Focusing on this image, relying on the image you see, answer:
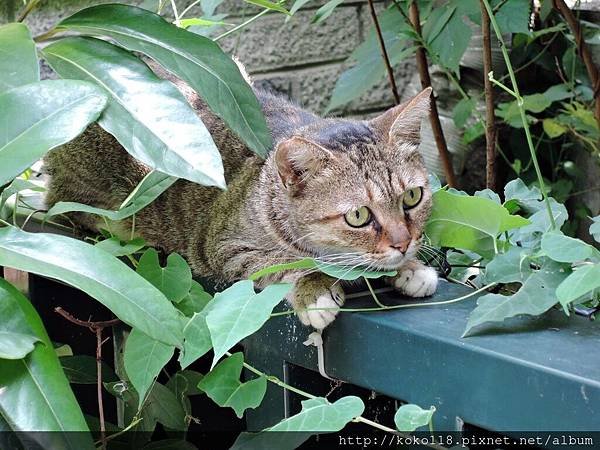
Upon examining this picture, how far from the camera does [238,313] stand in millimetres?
1170

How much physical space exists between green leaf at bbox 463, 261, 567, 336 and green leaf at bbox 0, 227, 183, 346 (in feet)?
1.27

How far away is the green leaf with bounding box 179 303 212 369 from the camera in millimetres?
1188

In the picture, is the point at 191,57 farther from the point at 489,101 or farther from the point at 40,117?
the point at 489,101

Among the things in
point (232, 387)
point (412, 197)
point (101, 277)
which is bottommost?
point (232, 387)

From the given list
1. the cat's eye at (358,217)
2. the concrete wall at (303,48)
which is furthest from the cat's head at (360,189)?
the concrete wall at (303,48)

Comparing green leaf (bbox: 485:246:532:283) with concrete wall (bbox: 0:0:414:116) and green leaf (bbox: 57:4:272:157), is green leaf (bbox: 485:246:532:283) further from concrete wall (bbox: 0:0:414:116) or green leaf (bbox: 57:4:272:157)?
concrete wall (bbox: 0:0:414:116)

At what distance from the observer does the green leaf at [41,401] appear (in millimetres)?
1044

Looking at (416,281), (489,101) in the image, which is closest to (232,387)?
(416,281)

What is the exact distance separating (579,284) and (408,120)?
0.84m

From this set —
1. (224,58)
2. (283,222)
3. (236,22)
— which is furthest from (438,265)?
(236,22)

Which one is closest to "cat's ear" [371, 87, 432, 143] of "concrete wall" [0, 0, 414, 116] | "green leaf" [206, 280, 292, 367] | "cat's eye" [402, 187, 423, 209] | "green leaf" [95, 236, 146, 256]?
"cat's eye" [402, 187, 423, 209]

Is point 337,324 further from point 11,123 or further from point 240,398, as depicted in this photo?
point 11,123

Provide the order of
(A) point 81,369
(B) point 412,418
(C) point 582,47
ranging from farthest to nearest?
1. (C) point 582,47
2. (A) point 81,369
3. (B) point 412,418

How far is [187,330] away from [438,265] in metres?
0.59
